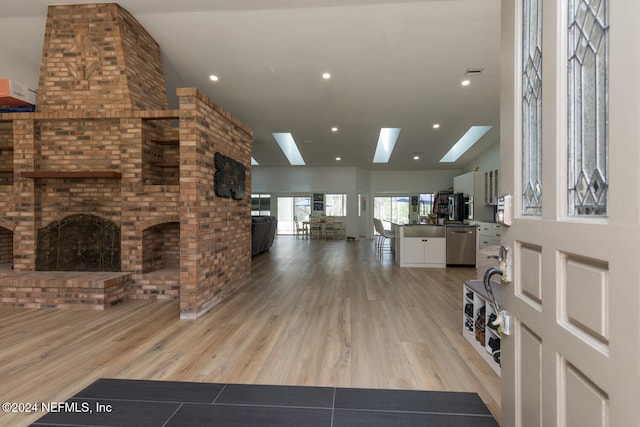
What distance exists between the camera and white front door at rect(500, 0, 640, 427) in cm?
62

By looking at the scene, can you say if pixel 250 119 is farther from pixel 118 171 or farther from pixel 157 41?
pixel 118 171

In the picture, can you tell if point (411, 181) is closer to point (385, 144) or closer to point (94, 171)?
point (385, 144)

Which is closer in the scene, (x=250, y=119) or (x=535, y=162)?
(x=535, y=162)

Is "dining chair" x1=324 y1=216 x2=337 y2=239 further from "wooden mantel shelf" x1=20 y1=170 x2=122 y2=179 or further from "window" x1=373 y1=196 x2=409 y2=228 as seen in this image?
"wooden mantel shelf" x1=20 y1=170 x2=122 y2=179

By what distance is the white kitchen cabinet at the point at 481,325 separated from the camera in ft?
6.77

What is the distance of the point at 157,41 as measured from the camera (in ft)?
13.2

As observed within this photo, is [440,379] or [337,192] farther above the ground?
[337,192]

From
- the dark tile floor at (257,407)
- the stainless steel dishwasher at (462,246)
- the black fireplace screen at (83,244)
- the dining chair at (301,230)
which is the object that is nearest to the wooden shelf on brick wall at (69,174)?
the black fireplace screen at (83,244)

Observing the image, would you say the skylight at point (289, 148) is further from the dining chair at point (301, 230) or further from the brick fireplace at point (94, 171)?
the brick fireplace at point (94, 171)

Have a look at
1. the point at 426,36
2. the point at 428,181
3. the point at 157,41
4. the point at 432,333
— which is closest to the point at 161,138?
the point at 157,41

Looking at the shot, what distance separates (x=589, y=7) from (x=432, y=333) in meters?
2.48

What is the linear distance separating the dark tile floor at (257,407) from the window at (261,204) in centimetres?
1048

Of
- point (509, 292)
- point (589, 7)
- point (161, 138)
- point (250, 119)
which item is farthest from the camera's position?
point (250, 119)

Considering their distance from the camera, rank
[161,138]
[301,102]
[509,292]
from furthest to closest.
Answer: [301,102] → [161,138] → [509,292]
